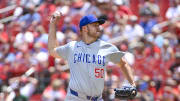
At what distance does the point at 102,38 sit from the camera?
9.80 m

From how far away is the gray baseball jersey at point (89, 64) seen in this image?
16.9 ft

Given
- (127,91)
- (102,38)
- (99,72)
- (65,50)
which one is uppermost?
(102,38)

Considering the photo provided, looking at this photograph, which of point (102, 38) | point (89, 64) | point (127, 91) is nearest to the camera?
point (89, 64)

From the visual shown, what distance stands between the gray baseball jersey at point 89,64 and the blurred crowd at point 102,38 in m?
3.30

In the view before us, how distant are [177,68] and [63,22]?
2709 millimetres

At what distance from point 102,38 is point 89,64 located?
4643 millimetres

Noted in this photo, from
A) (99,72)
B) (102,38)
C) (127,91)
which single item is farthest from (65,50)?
(102,38)

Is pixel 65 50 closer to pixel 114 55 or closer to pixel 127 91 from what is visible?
pixel 114 55

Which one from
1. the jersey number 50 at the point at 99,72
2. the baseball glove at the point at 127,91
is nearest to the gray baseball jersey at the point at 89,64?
the jersey number 50 at the point at 99,72

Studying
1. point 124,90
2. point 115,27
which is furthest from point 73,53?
point 115,27

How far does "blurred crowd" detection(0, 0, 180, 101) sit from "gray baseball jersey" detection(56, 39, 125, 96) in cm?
330

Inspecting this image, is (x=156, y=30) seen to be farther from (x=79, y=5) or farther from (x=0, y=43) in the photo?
(x=0, y=43)

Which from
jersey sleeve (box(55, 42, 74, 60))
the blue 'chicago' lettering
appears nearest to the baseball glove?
the blue 'chicago' lettering

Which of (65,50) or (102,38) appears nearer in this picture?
(65,50)
